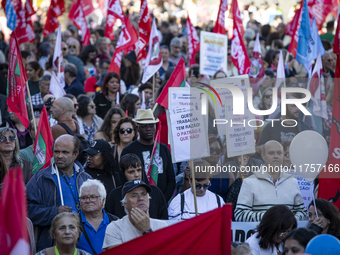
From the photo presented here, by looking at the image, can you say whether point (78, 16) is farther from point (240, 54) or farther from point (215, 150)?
point (215, 150)

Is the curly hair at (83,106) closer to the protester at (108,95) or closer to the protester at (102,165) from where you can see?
the protester at (108,95)

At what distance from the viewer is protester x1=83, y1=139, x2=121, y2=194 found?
20.7 ft

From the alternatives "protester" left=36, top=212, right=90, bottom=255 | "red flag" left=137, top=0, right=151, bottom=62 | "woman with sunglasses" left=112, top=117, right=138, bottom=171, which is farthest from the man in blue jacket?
"red flag" left=137, top=0, right=151, bottom=62

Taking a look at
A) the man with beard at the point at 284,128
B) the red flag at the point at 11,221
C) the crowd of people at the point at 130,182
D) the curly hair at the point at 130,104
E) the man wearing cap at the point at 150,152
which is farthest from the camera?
the curly hair at the point at 130,104

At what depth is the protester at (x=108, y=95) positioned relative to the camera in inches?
363

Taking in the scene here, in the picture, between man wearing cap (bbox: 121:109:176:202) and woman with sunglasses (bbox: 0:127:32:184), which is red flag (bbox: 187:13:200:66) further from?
woman with sunglasses (bbox: 0:127:32:184)

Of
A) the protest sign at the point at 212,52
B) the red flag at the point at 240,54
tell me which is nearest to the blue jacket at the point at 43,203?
the red flag at the point at 240,54

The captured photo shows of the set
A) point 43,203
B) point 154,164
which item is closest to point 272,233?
point 154,164

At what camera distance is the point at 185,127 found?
19.9 feet

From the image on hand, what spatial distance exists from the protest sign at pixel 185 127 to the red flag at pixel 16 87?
2.06m

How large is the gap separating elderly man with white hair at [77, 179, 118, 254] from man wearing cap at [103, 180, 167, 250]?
0.31m

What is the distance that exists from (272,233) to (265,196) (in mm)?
918

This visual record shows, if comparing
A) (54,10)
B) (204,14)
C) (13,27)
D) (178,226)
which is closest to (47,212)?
(178,226)

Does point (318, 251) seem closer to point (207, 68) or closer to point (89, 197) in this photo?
point (89, 197)
